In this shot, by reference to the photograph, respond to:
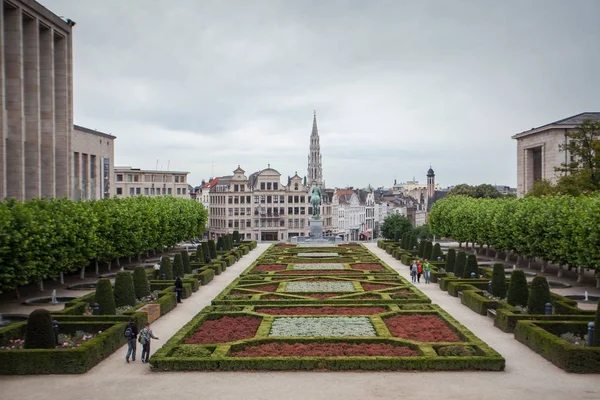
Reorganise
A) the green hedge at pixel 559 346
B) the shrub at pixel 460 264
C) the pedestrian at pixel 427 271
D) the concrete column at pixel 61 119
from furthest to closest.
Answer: the concrete column at pixel 61 119
the shrub at pixel 460 264
the pedestrian at pixel 427 271
the green hedge at pixel 559 346

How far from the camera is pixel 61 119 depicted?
68625 millimetres

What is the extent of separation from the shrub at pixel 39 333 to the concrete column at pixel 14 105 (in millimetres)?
35938

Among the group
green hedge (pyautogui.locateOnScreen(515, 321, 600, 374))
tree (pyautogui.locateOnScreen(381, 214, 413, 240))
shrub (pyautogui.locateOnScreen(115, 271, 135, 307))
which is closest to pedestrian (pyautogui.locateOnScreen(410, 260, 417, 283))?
green hedge (pyautogui.locateOnScreen(515, 321, 600, 374))

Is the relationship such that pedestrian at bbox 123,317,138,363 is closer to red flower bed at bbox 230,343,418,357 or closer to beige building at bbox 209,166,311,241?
red flower bed at bbox 230,343,418,357

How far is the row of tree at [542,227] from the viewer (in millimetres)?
41562

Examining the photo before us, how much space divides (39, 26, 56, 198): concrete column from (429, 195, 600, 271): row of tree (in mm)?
44272

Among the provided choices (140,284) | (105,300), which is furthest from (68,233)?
(105,300)

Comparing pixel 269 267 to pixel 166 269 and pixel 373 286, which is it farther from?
pixel 373 286

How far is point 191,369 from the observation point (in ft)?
75.6

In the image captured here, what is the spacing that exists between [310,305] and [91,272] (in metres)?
29.2

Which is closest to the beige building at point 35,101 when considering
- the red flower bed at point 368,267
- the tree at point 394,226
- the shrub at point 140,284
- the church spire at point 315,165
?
the shrub at point 140,284

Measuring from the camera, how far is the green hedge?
22.3 m

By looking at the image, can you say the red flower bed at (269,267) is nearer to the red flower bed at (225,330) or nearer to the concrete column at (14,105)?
the concrete column at (14,105)

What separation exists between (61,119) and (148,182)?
72.8 m
